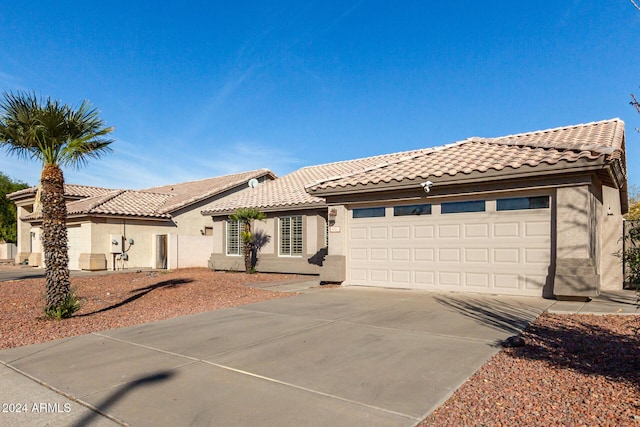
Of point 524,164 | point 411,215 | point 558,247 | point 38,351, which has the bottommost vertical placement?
point 38,351

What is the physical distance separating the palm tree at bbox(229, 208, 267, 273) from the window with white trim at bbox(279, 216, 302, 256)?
101 cm

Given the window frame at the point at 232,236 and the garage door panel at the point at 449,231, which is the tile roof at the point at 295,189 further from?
the garage door panel at the point at 449,231

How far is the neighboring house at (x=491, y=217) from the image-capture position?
10.1 metres

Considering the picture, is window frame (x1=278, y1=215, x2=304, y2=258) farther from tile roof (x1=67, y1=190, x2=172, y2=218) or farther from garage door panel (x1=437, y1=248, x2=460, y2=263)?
tile roof (x1=67, y1=190, x2=172, y2=218)

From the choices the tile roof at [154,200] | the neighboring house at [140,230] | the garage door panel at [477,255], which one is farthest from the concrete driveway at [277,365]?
the tile roof at [154,200]

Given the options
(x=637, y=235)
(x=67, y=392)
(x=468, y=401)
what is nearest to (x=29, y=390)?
(x=67, y=392)

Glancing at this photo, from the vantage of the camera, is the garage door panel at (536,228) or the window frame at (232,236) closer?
the garage door panel at (536,228)

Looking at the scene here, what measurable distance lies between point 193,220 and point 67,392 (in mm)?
22256

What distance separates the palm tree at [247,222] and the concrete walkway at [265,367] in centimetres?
991

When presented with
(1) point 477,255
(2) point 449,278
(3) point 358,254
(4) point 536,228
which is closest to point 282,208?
(3) point 358,254

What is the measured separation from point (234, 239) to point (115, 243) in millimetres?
6798

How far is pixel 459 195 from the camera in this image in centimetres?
1170

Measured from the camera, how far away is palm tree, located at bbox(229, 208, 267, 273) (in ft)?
62.8

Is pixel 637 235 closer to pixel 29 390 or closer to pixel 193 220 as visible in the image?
pixel 29 390
